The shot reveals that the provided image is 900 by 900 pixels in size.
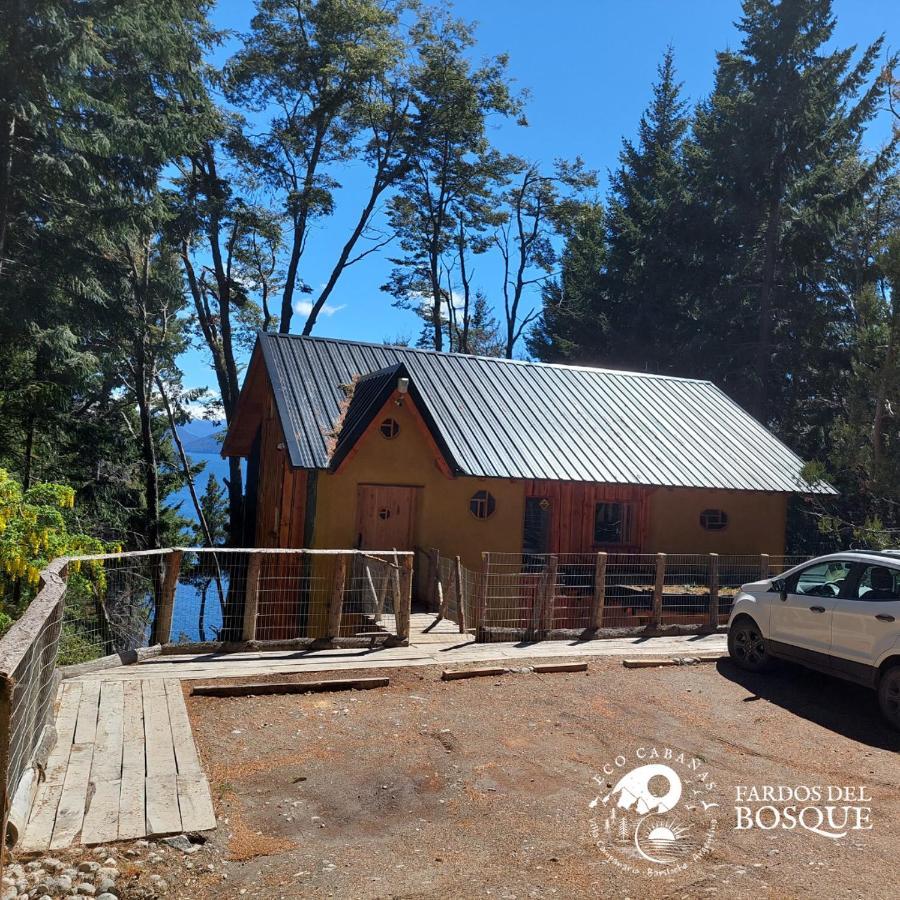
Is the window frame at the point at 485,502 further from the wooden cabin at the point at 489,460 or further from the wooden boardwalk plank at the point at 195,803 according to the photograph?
the wooden boardwalk plank at the point at 195,803

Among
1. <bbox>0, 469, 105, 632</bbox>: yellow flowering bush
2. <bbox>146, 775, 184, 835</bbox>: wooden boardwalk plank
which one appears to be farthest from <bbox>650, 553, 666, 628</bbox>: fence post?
<bbox>0, 469, 105, 632</bbox>: yellow flowering bush

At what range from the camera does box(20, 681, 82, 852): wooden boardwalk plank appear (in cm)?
505

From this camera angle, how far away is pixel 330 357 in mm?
18734

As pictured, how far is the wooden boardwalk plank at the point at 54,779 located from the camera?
5.05m

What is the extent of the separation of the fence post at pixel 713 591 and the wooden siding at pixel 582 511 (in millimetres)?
4750

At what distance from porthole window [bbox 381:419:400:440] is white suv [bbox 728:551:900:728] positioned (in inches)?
307

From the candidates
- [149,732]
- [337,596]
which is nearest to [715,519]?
[337,596]

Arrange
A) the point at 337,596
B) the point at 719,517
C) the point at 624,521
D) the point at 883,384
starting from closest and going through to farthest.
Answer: the point at 337,596 < the point at 883,384 < the point at 624,521 < the point at 719,517

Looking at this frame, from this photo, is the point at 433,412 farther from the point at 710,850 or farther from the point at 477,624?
the point at 710,850

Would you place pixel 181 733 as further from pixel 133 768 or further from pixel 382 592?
pixel 382 592

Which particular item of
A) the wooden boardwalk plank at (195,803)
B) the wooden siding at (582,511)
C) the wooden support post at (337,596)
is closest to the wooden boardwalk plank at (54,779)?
the wooden boardwalk plank at (195,803)

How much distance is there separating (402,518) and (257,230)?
1921 centimetres

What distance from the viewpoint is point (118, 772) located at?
617 centimetres

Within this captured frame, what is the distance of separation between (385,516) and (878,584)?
31.5 feet
